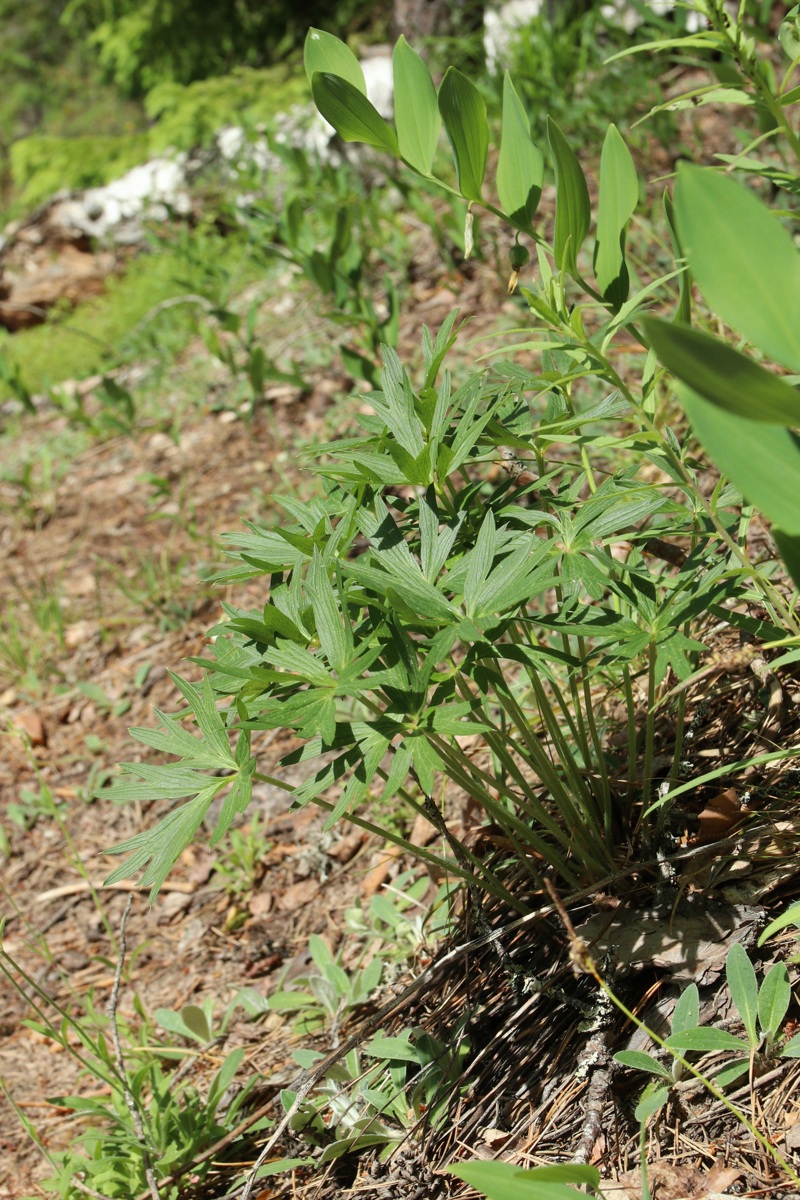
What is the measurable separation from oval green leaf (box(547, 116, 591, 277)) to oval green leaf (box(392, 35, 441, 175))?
147mm

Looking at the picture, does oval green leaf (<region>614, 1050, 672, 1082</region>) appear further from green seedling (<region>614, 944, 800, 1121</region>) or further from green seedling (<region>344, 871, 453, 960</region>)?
green seedling (<region>344, 871, 453, 960</region>)

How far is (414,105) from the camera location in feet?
3.52

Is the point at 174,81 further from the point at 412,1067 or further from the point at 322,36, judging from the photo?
the point at 412,1067

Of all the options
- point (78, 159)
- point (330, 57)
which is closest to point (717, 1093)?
point (330, 57)

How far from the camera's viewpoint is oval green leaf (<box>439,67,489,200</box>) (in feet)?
3.38

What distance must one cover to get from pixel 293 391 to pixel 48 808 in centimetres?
184

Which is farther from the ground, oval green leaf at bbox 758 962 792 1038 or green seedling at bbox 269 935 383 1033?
oval green leaf at bbox 758 962 792 1038

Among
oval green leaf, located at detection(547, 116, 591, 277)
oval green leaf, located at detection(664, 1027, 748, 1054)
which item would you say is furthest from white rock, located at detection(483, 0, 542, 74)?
oval green leaf, located at detection(664, 1027, 748, 1054)

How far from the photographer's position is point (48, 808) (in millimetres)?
2572

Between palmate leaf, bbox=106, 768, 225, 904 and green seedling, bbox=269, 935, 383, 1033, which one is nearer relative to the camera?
palmate leaf, bbox=106, 768, 225, 904

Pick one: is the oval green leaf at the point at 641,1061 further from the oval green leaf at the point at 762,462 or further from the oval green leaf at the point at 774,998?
the oval green leaf at the point at 762,462

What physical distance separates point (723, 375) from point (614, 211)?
22.3 inches

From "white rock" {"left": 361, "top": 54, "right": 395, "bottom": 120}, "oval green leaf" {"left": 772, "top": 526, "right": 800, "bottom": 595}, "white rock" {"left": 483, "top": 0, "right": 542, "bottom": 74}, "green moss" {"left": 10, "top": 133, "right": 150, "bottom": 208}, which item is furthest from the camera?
"green moss" {"left": 10, "top": 133, "right": 150, "bottom": 208}

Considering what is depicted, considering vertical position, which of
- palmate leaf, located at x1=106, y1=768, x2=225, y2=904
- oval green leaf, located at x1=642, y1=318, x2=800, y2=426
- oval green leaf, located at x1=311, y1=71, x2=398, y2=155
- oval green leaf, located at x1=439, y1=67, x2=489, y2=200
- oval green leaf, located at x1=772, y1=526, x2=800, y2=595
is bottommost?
palmate leaf, located at x1=106, y1=768, x2=225, y2=904
